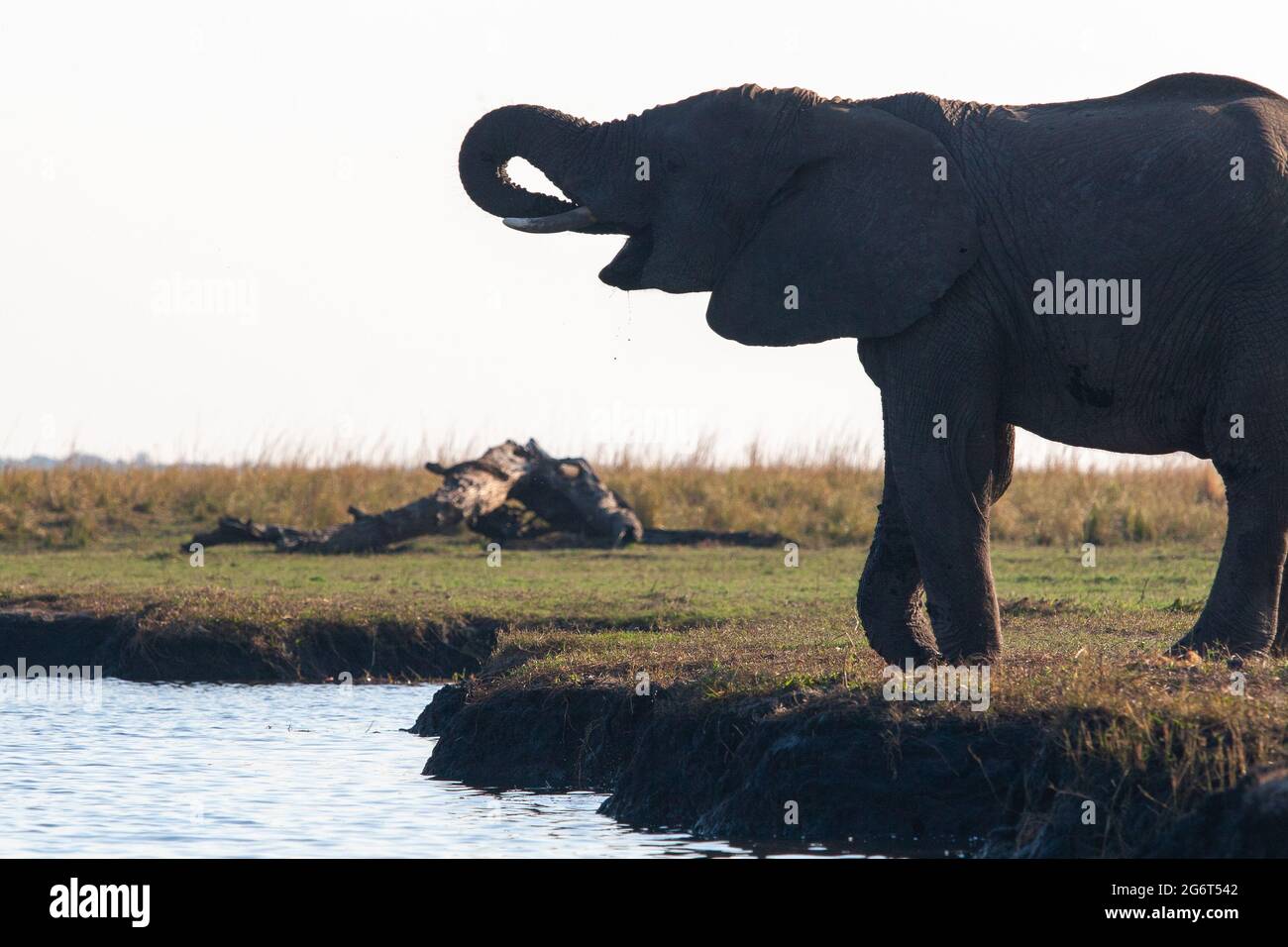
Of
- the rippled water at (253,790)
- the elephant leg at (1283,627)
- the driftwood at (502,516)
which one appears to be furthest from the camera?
the driftwood at (502,516)

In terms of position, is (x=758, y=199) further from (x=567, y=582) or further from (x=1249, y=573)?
(x=567, y=582)

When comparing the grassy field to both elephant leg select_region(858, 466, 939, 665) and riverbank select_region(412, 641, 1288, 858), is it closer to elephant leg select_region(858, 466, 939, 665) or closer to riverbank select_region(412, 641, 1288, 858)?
riverbank select_region(412, 641, 1288, 858)

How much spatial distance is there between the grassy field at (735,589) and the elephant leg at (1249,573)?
220 mm

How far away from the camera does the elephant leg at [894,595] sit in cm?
1067

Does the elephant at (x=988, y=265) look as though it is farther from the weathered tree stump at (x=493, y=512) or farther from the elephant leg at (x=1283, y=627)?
the weathered tree stump at (x=493, y=512)

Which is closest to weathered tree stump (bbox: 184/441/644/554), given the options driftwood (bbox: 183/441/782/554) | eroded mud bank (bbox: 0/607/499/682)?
driftwood (bbox: 183/441/782/554)

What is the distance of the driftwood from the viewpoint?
22.3 m

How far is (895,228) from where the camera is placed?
32.9 ft

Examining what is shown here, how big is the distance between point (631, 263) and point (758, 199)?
751 millimetres

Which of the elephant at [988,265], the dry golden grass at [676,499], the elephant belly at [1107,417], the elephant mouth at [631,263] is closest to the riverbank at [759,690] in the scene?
the elephant at [988,265]
